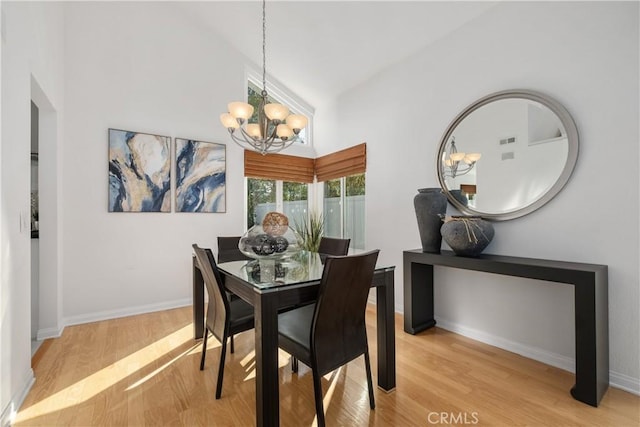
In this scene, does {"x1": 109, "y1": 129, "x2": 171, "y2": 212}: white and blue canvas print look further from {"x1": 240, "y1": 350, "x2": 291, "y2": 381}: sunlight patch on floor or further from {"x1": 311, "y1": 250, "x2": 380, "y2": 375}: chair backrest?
{"x1": 311, "y1": 250, "x2": 380, "y2": 375}: chair backrest

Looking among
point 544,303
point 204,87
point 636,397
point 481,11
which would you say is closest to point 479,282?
point 544,303

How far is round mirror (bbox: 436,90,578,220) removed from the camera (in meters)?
2.00

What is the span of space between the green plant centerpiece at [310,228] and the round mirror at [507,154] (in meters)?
1.81

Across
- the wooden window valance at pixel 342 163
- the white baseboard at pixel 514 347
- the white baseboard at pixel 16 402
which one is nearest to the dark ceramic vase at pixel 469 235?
the white baseboard at pixel 514 347

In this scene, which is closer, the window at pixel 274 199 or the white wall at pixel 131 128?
the white wall at pixel 131 128

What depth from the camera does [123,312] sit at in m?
3.05

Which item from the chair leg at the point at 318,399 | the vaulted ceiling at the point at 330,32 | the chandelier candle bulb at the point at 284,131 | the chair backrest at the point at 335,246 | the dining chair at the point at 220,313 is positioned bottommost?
the chair leg at the point at 318,399

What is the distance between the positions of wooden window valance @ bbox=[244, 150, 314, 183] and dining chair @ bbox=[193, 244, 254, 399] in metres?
2.32

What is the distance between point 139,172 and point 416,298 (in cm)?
314

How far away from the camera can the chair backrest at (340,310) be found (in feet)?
4.43

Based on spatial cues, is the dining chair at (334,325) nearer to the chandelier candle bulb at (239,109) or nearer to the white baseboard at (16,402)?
the chandelier candle bulb at (239,109)

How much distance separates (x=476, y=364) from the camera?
80.3 inches

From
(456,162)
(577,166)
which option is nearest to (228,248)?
(456,162)

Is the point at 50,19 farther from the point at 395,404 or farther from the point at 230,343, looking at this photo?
the point at 395,404
